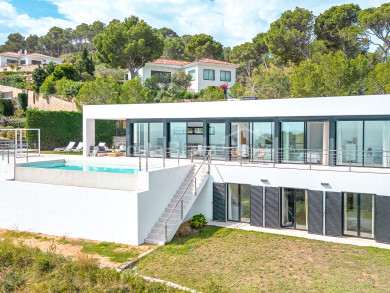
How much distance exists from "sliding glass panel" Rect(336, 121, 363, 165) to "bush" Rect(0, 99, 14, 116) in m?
36.7

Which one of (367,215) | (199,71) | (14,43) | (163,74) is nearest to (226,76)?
(199,71)

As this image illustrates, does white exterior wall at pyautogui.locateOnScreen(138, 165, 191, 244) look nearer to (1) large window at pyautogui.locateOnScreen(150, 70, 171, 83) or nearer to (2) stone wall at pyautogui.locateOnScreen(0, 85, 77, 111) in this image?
(2) stone wall at pyautogui.locateOnScreen(0, 85, 77, 111)

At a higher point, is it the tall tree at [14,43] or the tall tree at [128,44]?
the tall tree at [14,43]

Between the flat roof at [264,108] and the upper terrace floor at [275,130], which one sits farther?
the upper terrace floor at [275,130]

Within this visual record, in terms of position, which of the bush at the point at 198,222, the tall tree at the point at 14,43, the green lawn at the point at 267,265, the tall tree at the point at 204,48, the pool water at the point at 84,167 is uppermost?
the tall tree at the point at 14,43

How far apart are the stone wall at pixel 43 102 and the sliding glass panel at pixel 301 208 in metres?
30.8

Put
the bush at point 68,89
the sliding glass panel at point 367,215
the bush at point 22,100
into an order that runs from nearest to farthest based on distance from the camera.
Answer: the sliding glass panel at point 367,215
the bush at point 68,89
the bush at point 22,100

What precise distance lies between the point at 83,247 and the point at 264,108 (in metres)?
10.3

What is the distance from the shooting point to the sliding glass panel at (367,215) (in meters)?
14.1

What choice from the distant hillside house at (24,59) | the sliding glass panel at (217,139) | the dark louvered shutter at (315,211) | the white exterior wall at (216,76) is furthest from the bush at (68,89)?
the distant hillside house at (24,59)

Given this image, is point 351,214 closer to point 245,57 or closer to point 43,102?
point 43,102

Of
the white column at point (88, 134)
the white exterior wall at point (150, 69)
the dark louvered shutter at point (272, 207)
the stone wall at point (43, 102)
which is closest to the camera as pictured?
the dark louvered shutter at point (272, 207)

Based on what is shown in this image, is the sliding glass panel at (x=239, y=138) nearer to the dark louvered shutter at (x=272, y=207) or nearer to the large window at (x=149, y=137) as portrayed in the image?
the dark louvered shutter at (x=272, y=207)

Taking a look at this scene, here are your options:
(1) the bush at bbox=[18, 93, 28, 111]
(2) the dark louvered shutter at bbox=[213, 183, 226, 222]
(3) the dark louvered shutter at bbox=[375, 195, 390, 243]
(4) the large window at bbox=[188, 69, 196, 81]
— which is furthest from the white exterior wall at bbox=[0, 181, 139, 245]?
(4) the large window at bbox=[188, 69, 196, 81]
